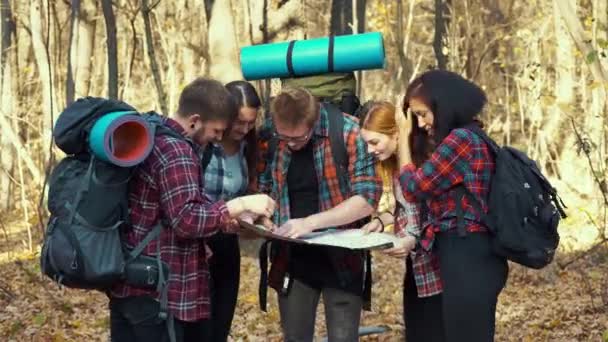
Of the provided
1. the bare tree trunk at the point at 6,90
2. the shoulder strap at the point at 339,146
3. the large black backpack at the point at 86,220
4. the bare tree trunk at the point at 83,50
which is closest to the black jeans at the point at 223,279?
the shoulder strap at the point at 339,146

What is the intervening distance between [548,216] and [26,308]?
677 centimetres

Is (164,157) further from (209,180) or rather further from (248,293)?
(248,293)

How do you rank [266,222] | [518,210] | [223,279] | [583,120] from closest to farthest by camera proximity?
1. [518,210]
2. [266,222]
3. [223,279]
4. [583,120]

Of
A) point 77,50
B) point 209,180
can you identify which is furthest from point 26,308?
point 77,50

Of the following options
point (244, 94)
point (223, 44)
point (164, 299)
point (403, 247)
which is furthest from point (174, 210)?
point (223, 44)

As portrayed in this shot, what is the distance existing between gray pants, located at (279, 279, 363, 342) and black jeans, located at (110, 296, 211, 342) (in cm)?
92

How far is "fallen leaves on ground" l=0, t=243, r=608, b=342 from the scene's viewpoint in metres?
8.62

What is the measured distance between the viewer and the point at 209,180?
5.35 metres

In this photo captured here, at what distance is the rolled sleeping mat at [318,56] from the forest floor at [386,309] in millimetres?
3327

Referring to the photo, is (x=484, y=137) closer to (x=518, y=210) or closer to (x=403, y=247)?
(x=518, y=210)

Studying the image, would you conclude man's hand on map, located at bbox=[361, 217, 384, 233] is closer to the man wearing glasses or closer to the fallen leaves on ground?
the man wearing glasses

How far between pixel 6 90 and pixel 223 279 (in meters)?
15.4

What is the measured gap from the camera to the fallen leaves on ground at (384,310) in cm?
862

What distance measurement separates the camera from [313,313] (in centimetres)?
539
